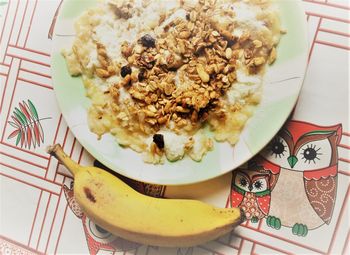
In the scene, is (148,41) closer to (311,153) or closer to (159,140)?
(159,140)

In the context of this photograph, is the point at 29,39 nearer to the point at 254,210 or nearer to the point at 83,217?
the point at 83,217

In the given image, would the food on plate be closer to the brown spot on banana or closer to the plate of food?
the plate of food

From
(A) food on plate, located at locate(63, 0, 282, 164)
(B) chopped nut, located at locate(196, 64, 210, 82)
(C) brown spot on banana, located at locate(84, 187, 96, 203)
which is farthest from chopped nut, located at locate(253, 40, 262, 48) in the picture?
(C) brown spot on banana, located at locate(84, 187, 96, 203)

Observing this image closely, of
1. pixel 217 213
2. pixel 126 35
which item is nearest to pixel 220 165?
pixel 217 213

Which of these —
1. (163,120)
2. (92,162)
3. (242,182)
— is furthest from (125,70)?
(242,182)

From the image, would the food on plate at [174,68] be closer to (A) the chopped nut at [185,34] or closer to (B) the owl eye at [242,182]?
(A) the chopped nut at [185,34]

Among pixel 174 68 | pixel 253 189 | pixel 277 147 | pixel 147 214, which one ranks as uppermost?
pixel 174 68
